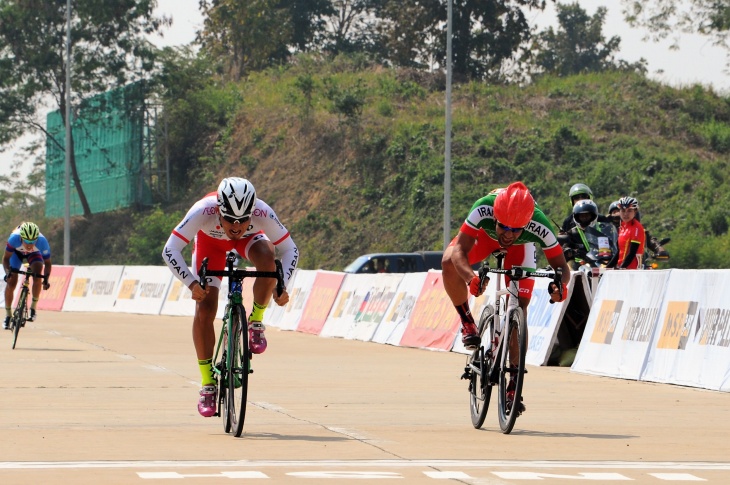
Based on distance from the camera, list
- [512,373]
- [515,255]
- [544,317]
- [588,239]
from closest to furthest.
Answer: [512,373] → [515,255] → [544,317] → [588,239]

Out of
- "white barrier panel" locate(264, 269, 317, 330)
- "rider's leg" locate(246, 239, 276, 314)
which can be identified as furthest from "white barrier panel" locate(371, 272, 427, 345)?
"rider's leg" locate(246, 239, 276, 314)

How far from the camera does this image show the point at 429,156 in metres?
60.3

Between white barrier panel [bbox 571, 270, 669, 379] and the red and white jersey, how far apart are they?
20.6 feet

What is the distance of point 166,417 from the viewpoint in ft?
37.7

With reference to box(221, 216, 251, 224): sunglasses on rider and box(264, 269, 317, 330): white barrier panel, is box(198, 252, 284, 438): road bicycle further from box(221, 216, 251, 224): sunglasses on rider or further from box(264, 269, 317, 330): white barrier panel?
box(264, 269, 317, 330): white barrier panel

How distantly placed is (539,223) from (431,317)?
1199cm

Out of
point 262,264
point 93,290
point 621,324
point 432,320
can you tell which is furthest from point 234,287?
point 93,290

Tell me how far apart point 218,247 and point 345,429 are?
158 centimetres

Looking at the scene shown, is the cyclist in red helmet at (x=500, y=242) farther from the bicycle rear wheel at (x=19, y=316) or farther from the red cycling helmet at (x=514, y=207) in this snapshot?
the bicycle rear wheel at (x=19, y=316)

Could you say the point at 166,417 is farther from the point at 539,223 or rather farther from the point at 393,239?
the point at 393,239

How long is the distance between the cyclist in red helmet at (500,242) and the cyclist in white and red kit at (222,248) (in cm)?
120

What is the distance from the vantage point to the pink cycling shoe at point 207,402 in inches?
413

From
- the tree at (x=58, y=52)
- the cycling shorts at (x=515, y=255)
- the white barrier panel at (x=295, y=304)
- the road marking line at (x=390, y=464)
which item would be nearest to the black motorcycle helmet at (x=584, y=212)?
the cycling shorts at (x=515, y=255)

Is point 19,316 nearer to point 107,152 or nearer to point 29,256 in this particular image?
point 29,256
